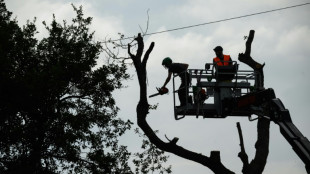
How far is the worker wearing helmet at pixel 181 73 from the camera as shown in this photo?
1229cm

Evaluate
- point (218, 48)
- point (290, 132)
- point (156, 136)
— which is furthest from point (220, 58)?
point (290, 132)

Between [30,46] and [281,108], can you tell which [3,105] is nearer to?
[30,46]

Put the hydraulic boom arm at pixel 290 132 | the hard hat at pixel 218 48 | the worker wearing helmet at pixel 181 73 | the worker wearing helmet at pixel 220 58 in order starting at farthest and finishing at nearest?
1. the hard hat at pixel 218 48
2. the worker wearing helmet at pixel 220 58
3. the worker wearing helmet at pixel 181 73
4. the hydraulic boom arm at pixel 290 132

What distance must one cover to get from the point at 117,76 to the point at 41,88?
455 cm

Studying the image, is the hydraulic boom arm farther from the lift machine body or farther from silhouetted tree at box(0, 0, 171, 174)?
silhouetted tree at box(0, 0, 171, 174)

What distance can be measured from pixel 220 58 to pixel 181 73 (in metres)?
1.14

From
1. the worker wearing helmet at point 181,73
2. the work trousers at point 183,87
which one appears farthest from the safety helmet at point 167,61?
the work trousers at point 183,87

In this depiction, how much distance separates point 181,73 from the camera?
12352mm

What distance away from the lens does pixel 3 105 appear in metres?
19.7

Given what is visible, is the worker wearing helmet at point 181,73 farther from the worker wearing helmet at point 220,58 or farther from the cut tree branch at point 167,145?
the worker wearing helmet at point 220,58

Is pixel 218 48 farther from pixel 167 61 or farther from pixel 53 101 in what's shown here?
pixel 53 101

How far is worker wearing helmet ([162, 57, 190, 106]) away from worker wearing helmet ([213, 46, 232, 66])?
2.74 feet

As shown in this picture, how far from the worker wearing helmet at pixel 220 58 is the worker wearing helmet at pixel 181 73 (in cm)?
83

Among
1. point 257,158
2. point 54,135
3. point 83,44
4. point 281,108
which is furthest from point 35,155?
point 281,108
